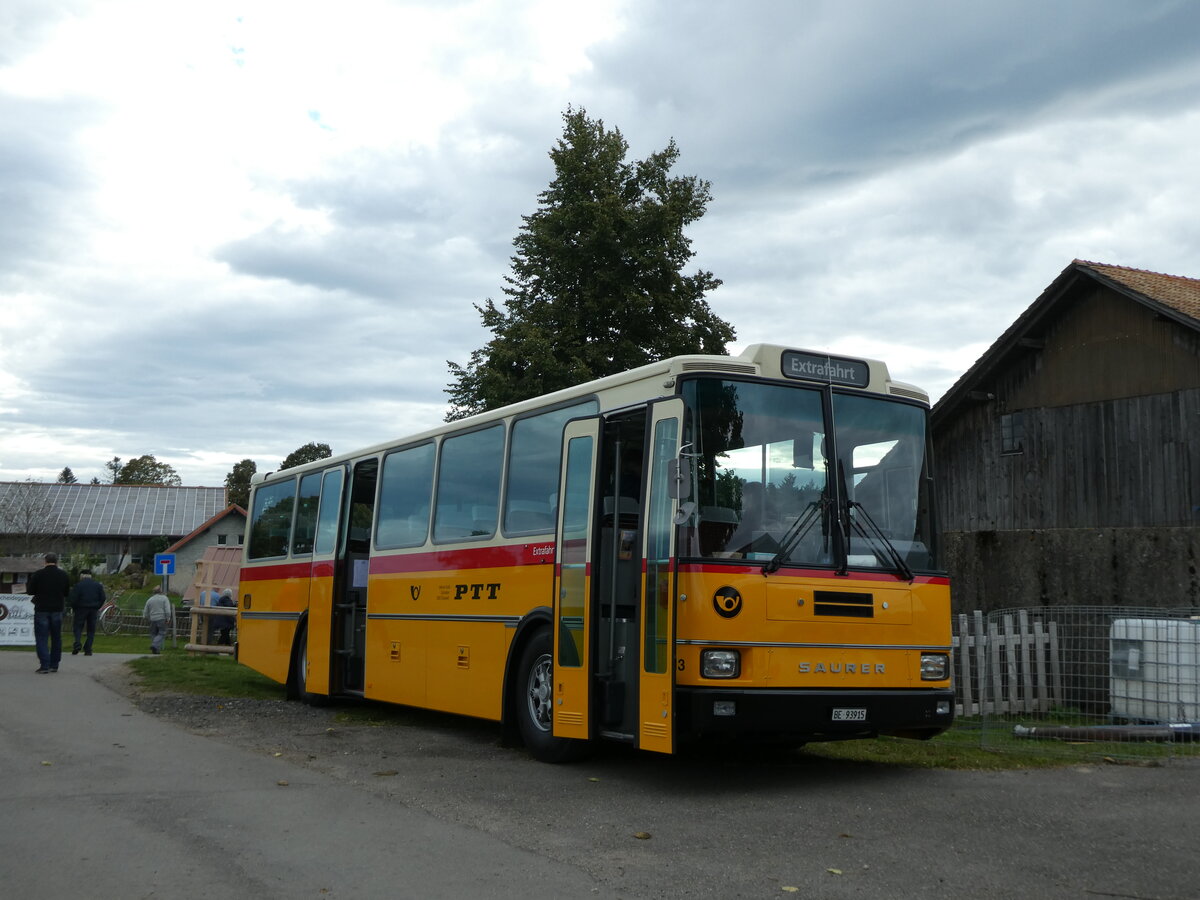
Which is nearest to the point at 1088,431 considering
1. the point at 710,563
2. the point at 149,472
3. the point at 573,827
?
the point at 710,563

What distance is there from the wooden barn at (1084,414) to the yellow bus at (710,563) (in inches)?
501

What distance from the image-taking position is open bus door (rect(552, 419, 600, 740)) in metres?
9.41

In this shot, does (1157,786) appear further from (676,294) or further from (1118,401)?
(676,294)

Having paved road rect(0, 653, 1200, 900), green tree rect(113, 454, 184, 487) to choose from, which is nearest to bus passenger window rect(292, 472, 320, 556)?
paved road rect(0, 653, 1200, 900)

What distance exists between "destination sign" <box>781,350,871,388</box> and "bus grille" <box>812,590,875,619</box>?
164 cm

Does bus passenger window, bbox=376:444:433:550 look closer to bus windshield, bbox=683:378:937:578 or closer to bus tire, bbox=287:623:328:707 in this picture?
bus tire, bbox=287:623:328:707

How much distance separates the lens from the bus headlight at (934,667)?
360 inches

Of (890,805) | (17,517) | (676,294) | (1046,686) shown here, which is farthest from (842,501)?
(17,517)

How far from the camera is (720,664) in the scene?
Answer: 8.33 m

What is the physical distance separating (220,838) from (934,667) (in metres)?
5.14

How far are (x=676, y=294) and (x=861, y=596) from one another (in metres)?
30.7

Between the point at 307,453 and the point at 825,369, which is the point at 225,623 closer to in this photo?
the point at 825,369

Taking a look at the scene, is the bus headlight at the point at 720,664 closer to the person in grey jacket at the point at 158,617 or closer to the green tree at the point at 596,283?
the person in grey jacket at the point at 158,617

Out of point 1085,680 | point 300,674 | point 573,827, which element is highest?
point 1085,680
